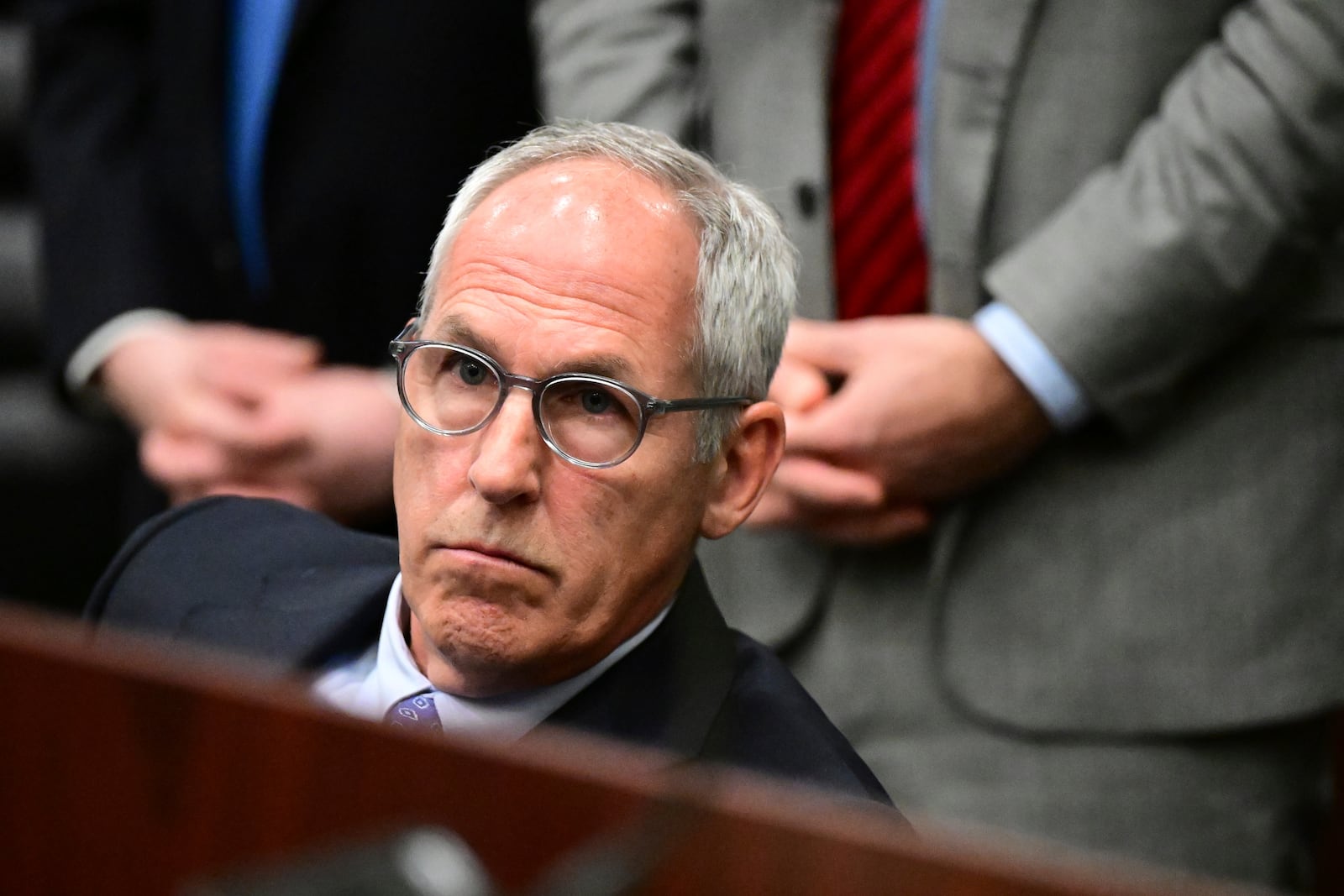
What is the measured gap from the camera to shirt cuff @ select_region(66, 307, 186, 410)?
6.29 feet

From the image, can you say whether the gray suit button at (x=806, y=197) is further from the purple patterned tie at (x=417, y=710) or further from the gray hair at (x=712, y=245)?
the purple patterned tie at (x=417, y=710)

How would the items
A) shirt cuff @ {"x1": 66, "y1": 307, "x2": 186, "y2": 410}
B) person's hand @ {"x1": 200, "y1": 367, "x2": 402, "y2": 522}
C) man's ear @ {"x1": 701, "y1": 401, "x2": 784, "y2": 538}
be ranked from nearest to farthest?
man's ear @ {"x1": 701, "y1": 401, "x2": 784, "y2": 538}
person's hand @ {"x1": 200, "y1": 367, "x2": 402, "y2": 522}
shirt cuff @ {"x1": 66, "y1": 307, "x2": 186, "y2": 410}

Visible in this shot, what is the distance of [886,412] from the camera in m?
1.58

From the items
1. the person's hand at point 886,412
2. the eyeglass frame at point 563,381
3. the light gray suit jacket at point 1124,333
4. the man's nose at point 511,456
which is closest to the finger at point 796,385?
the person's hand at point 886,412

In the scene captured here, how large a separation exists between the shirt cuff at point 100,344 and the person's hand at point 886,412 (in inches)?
31.5

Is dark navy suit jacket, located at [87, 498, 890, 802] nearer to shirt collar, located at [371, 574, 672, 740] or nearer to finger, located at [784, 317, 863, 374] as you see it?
shirt collar, located at [371, 574, 672, 740]

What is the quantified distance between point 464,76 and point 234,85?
0.99 feet

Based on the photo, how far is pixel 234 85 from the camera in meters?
1.85

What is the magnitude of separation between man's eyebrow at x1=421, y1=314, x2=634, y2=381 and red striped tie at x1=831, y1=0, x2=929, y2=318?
0.47 m

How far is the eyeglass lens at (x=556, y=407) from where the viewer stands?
50.7 inches

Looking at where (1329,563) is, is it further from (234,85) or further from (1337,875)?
(234,85)

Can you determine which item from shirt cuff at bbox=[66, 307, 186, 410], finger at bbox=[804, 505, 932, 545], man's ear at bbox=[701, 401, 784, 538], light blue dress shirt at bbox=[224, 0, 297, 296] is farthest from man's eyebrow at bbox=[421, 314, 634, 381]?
shirt cuff at bbox=[66, 307, 186, 410]

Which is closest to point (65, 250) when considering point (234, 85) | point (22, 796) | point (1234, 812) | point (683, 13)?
point (234, 85)

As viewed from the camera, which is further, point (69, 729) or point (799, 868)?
point (69, 729)
